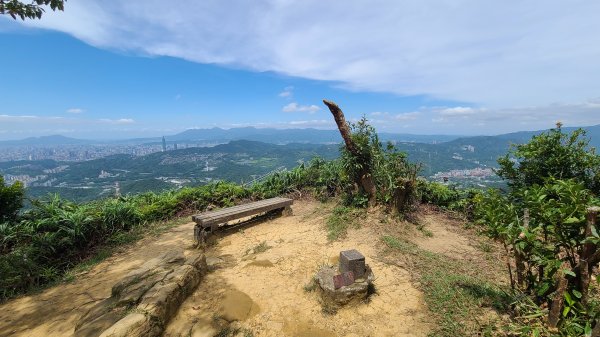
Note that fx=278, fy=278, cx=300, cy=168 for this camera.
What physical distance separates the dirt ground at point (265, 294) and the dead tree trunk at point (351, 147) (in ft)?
3.57

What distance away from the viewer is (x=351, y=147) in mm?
6859

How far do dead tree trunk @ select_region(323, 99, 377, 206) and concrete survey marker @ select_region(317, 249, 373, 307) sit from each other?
10.7 feet

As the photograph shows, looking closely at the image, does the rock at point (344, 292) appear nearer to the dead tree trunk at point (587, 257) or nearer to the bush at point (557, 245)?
the bush at point (557, 245)

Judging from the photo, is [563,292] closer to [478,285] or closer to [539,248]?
[539,248]

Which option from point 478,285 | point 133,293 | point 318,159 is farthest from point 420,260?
point 318,159

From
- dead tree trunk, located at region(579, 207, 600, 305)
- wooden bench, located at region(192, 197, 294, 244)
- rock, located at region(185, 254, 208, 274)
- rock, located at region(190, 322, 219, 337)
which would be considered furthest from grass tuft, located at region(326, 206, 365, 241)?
dead tree trunk, located at region(579, 207, 600, 305)

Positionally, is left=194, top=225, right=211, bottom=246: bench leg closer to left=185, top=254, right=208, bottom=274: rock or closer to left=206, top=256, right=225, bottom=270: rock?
left=206, top=256, right=225, bottom=270: rock

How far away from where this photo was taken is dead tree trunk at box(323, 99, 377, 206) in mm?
6797

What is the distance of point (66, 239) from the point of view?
16.5ft

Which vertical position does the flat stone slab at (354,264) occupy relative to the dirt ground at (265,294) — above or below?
above

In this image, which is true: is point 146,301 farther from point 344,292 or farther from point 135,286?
point 344,292

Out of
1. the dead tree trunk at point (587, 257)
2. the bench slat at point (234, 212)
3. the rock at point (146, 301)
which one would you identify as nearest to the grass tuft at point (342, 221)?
the bench slat at point (234, 212)

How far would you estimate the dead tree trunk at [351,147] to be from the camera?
6.80 meters

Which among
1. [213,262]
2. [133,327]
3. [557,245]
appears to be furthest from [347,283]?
[213,262]
